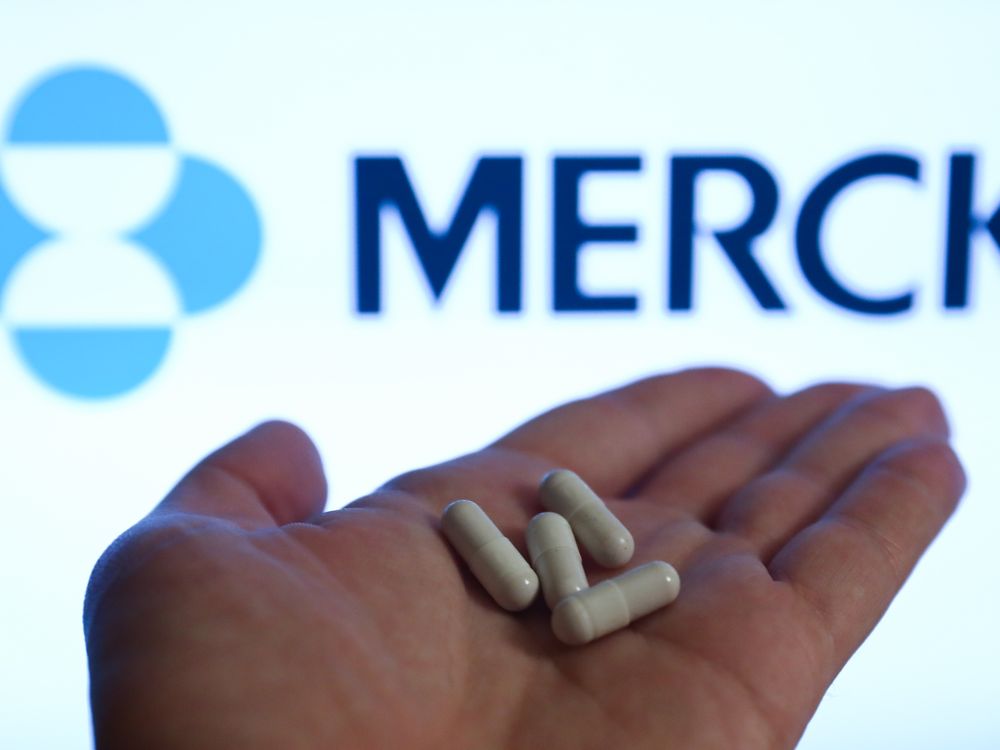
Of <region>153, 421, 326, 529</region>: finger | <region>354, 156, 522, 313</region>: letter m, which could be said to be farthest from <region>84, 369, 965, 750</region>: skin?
<region>354, 156, 522, 313</region>: letter m

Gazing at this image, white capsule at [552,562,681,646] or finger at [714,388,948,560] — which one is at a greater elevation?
finger at [714,388,948,560]

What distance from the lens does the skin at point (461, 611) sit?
3.42 feet

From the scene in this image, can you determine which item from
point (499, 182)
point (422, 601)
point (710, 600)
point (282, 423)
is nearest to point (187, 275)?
point (499, 182)

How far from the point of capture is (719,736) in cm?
110

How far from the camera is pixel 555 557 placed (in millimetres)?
1353

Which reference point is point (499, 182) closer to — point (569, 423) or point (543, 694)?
point (569, 423)

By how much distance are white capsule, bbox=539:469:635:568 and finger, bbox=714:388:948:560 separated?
20cm

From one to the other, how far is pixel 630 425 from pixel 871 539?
0.52 m

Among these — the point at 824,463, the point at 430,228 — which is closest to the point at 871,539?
the point at 824,463

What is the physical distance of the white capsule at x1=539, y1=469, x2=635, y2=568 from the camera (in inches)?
55.2

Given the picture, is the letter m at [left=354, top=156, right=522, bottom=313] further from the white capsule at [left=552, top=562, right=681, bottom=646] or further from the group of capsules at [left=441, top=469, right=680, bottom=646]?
the white capsule at [left=552, top=562, right=681, bottom=646]

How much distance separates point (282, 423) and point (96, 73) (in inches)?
65.1

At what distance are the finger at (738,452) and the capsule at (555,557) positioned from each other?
0.90 ft

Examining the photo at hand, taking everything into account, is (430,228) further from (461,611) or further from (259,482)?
(461,611)
